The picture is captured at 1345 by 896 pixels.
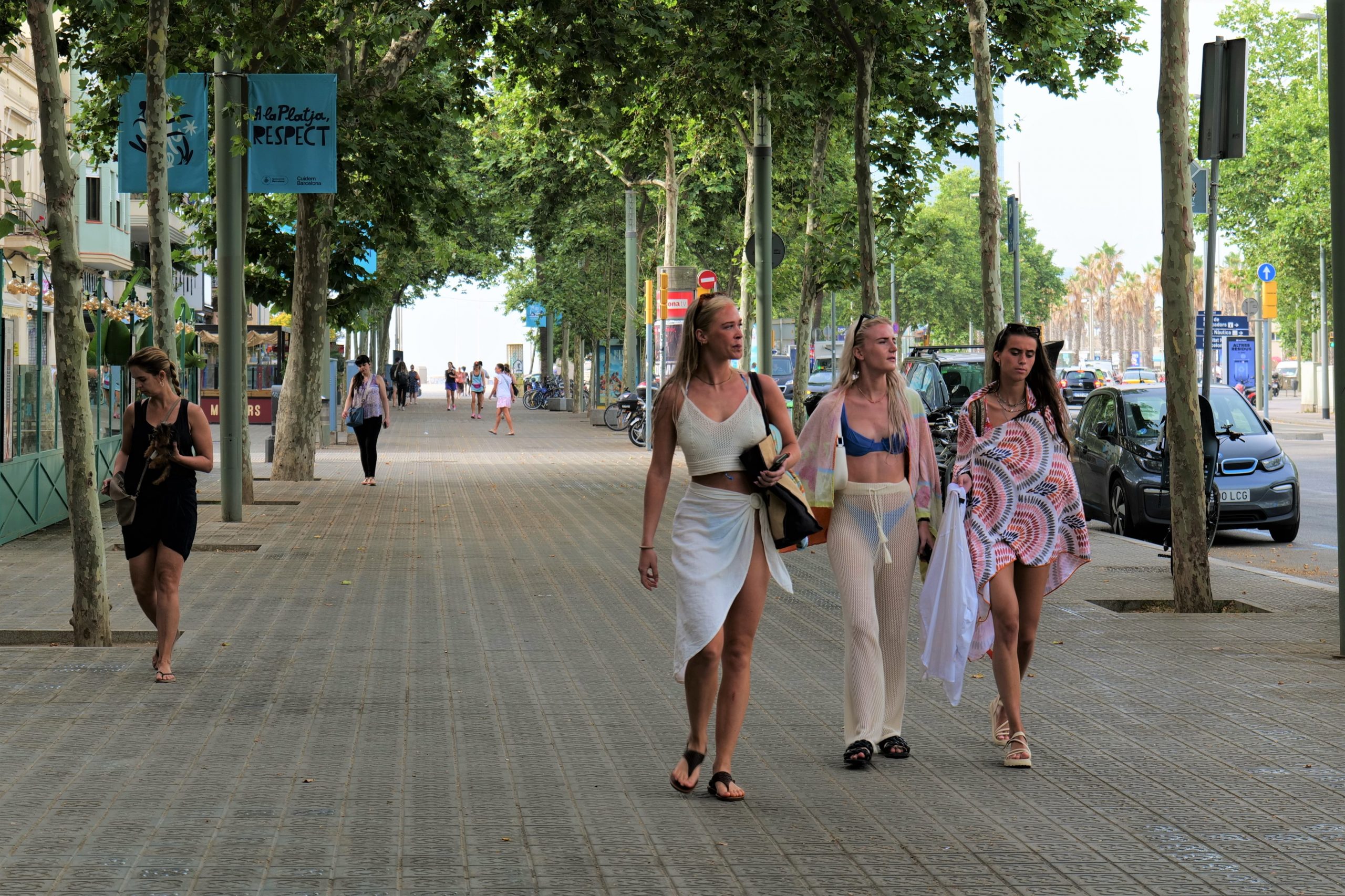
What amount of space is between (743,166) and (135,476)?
32439 millimetres

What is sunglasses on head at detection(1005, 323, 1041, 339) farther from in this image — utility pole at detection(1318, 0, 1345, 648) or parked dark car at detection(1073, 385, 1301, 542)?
parked dark car at detection(1073, 385, 1301, 542)

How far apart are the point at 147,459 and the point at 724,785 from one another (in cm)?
393

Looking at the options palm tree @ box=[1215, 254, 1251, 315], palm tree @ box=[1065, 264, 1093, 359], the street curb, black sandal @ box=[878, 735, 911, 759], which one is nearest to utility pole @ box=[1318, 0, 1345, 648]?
the street curb

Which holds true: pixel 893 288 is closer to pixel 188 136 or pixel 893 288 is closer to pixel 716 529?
pixel 188 136

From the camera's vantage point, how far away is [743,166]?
131 ft

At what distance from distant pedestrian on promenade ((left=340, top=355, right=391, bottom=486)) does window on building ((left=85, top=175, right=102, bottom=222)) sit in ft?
65.3

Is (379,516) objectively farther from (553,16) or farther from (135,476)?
(135,476)

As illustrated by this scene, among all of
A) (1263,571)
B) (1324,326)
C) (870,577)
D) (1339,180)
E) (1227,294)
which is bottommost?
(1263,571)

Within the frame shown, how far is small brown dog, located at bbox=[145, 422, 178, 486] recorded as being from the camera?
8422mm

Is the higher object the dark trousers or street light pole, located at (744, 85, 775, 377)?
street light pole, located at (744, 85, 775, 377)

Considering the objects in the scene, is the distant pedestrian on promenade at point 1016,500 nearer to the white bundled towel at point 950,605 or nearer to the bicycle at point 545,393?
the white bundled towel at point 950,605

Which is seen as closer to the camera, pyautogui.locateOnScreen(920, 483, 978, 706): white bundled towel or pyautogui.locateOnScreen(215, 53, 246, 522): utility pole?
pyautogui.locateOnScreen(920, 483, 978, 706): white bundled towel

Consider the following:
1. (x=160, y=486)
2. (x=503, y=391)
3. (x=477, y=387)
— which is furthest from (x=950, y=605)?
(x=477, y=387)

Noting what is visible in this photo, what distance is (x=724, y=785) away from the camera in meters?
5.91
